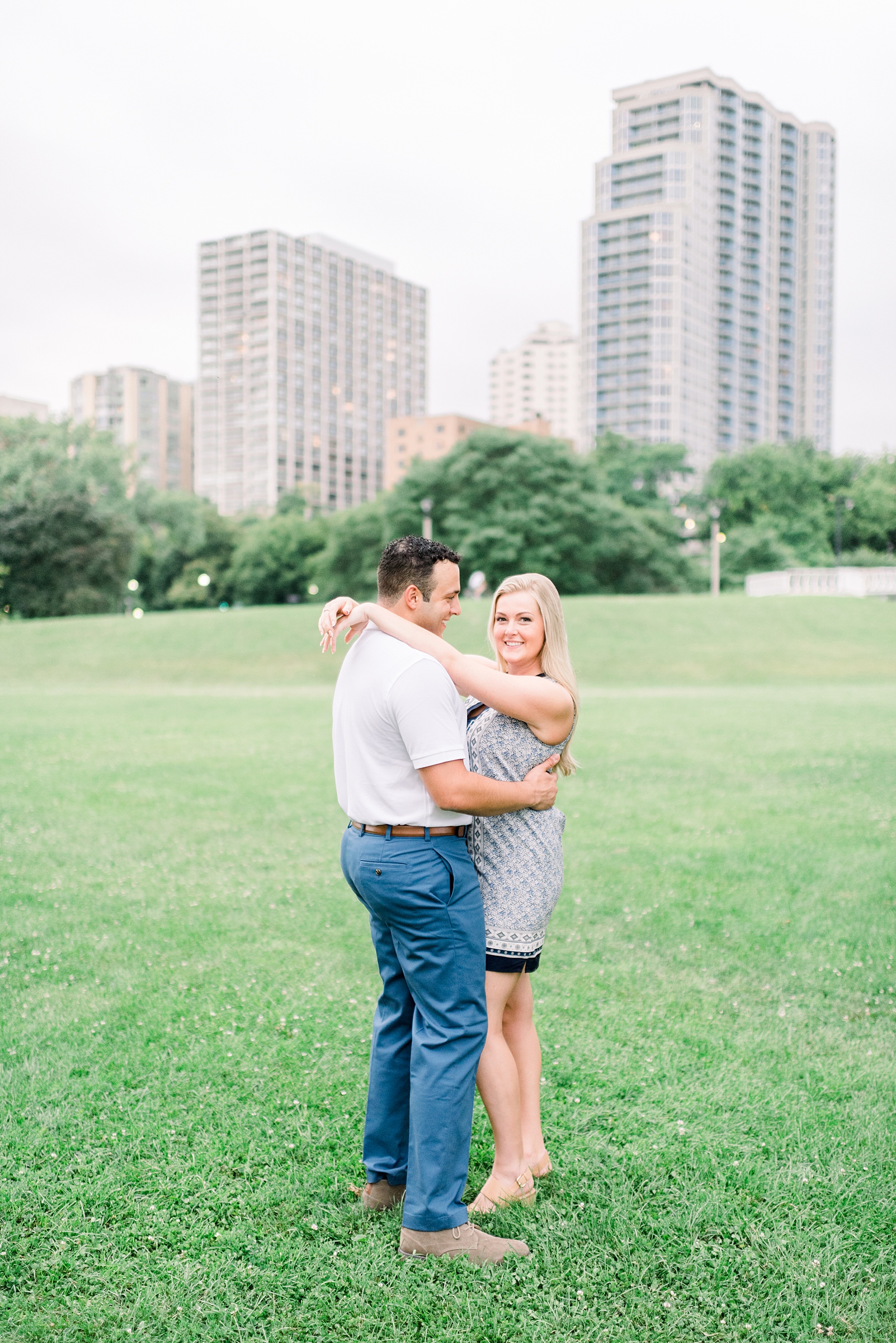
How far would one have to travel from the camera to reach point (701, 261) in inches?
5871

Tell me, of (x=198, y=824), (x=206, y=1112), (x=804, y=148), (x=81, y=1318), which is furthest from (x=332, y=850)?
(x=804, y=148)

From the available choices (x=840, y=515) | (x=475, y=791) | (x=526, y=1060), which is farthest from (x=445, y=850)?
(x=840, y=515)

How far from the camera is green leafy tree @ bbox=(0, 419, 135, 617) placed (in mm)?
52656

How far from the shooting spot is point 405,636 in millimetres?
3068

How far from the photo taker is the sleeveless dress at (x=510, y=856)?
3330 millimetres

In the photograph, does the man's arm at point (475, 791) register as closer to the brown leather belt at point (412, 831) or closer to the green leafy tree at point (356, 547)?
the brown leather belt at point (412, 831)

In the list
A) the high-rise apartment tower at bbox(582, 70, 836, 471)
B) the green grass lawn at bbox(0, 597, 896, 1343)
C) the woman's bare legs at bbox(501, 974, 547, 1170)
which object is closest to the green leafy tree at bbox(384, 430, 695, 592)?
the green grass lawn at bbox(0, 597, 896, 1343)

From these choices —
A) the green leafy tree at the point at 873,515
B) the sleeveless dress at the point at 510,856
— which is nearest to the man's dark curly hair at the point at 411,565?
the sleeveless dress at the point at 510,856

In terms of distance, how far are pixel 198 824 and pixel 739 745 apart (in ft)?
27.7

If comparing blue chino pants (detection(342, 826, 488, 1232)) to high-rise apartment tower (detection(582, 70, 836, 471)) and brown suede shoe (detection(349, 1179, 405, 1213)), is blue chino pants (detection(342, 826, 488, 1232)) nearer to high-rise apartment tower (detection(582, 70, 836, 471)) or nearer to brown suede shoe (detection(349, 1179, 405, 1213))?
brown suede shoe (detection(349, 1179, 405, 1213))

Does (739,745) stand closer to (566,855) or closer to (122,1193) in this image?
(566,855)

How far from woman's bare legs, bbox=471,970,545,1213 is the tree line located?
174ft

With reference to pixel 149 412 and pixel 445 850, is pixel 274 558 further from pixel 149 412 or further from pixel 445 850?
pixel 149 412

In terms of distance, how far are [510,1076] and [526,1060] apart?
0.60ft
